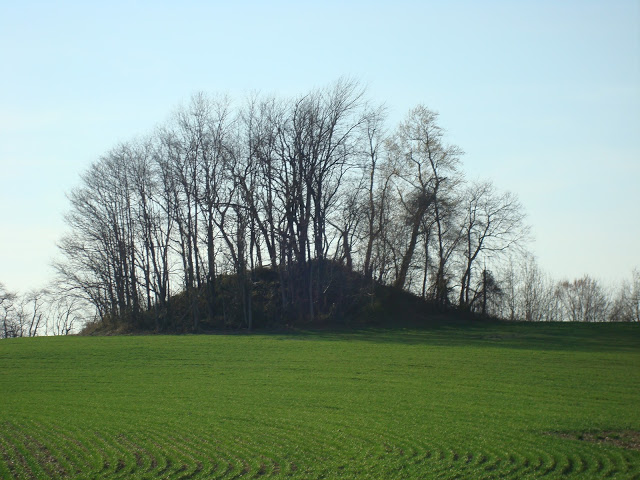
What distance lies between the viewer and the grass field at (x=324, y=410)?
13.4m

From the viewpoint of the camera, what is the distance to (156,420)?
18219 millimetres

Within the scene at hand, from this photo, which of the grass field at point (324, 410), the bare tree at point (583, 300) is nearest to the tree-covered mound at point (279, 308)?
the grass field at point (324, 410)

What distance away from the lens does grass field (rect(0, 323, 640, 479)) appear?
1344 cm

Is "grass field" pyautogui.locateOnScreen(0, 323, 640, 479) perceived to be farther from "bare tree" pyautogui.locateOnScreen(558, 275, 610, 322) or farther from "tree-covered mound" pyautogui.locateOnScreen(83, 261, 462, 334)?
"bare tree" pyautogui.locateOnScreen(558, 275, 610, 322)

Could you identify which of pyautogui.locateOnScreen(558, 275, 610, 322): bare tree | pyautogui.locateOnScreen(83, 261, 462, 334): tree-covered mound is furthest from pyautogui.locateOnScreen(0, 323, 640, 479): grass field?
pyautogui.locateOnScreen(558, 275, 610, 322): bare tree

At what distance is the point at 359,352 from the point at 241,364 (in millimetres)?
6895

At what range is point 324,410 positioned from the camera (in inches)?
765

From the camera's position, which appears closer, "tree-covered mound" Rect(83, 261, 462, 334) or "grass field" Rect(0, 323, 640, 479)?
"grass field" Rect(0, 323, 640, 479)

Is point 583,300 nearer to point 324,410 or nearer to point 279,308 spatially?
point 279,308

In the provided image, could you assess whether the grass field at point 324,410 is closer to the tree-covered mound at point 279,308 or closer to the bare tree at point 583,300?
the tree-covered mound at point 279,308

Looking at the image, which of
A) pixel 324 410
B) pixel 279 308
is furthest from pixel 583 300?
pixel 324 410

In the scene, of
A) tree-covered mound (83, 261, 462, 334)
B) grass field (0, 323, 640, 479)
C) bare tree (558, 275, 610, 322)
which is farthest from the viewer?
bare tree (558, 275, 610, 322)

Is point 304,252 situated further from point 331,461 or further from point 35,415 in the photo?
point 331,461

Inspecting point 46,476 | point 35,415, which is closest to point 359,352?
point 35,415
